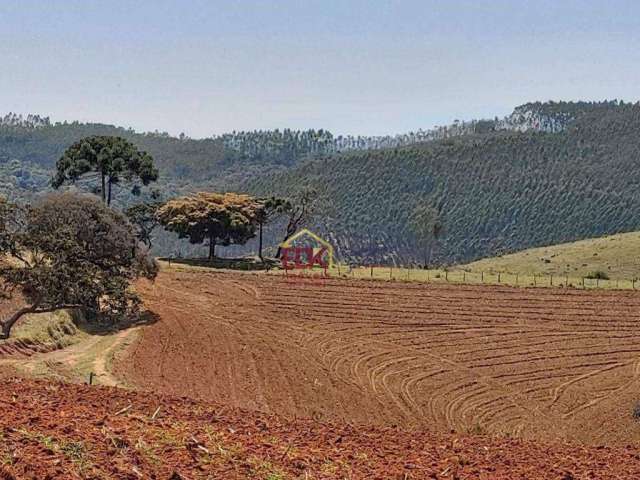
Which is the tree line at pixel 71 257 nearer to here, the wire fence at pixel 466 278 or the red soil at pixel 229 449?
the red soil at pixel 229 449

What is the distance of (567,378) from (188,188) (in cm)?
14046

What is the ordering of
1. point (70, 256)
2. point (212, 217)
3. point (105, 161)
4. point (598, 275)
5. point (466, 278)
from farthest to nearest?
point (212, 217), point (598, 275), point (105, 161), point (466, 278), point (70, 256)

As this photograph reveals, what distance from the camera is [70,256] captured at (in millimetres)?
26609

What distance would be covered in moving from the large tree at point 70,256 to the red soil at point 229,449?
44.5ft

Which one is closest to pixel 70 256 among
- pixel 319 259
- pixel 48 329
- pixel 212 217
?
pixel 48 329

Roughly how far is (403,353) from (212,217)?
85.7 ft

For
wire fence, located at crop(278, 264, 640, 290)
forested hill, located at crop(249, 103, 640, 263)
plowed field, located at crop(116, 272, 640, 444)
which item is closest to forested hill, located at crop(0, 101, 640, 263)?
forested hill, located at crop(249, 103, 640, 263)

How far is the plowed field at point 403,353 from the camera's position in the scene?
22.9 meters

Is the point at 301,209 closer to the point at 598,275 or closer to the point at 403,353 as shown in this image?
the point at 598,275

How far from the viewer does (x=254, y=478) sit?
24.9ft

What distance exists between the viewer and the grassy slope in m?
56.4

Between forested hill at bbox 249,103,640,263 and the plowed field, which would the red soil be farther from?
forested hill at bbox 249,103,640,263

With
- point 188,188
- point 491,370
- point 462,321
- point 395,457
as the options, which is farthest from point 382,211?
point 395,457

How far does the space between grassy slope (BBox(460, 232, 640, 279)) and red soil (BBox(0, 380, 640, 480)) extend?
44.0m
